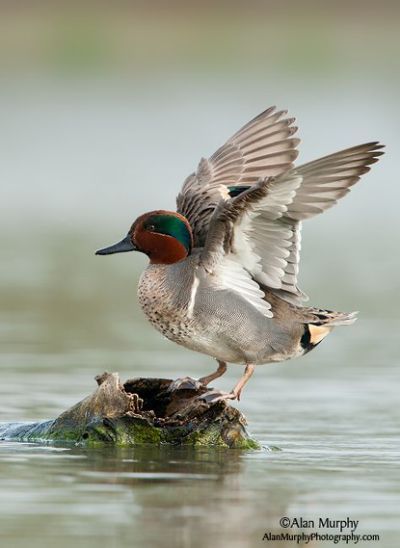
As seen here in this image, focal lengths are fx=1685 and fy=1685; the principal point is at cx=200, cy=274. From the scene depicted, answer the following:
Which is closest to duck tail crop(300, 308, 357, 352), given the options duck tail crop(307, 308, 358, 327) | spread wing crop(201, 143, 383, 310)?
duck tail crop(307, 308, 358, 327)

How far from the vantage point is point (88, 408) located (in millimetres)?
9375

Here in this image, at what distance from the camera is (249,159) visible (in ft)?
38.1

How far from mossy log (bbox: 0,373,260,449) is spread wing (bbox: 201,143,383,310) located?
2.91ft

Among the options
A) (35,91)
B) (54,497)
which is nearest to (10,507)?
(54,497)

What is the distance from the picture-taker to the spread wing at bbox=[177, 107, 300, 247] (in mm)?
11250

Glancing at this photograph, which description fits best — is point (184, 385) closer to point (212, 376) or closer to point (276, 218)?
point (212, 376)

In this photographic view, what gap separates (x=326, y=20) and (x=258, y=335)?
81.5 feet

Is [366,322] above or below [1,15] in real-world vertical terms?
below

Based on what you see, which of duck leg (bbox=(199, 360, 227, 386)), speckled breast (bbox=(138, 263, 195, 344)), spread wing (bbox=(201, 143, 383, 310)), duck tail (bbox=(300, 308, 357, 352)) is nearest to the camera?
spread wing (bbox=(201, 143, 383, 310))

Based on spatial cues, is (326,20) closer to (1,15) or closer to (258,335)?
(1,15)

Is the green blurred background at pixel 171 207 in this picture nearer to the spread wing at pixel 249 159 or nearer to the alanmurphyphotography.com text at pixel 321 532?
the alanmurphyphotography.com text at pixel 321 532

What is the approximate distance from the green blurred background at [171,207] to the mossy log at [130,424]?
0.32m

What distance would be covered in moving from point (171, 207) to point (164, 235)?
37.5 feet

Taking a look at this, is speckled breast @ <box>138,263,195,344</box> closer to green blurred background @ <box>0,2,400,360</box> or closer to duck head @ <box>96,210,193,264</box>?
duck head @ <box>96,210,193,264</box>
